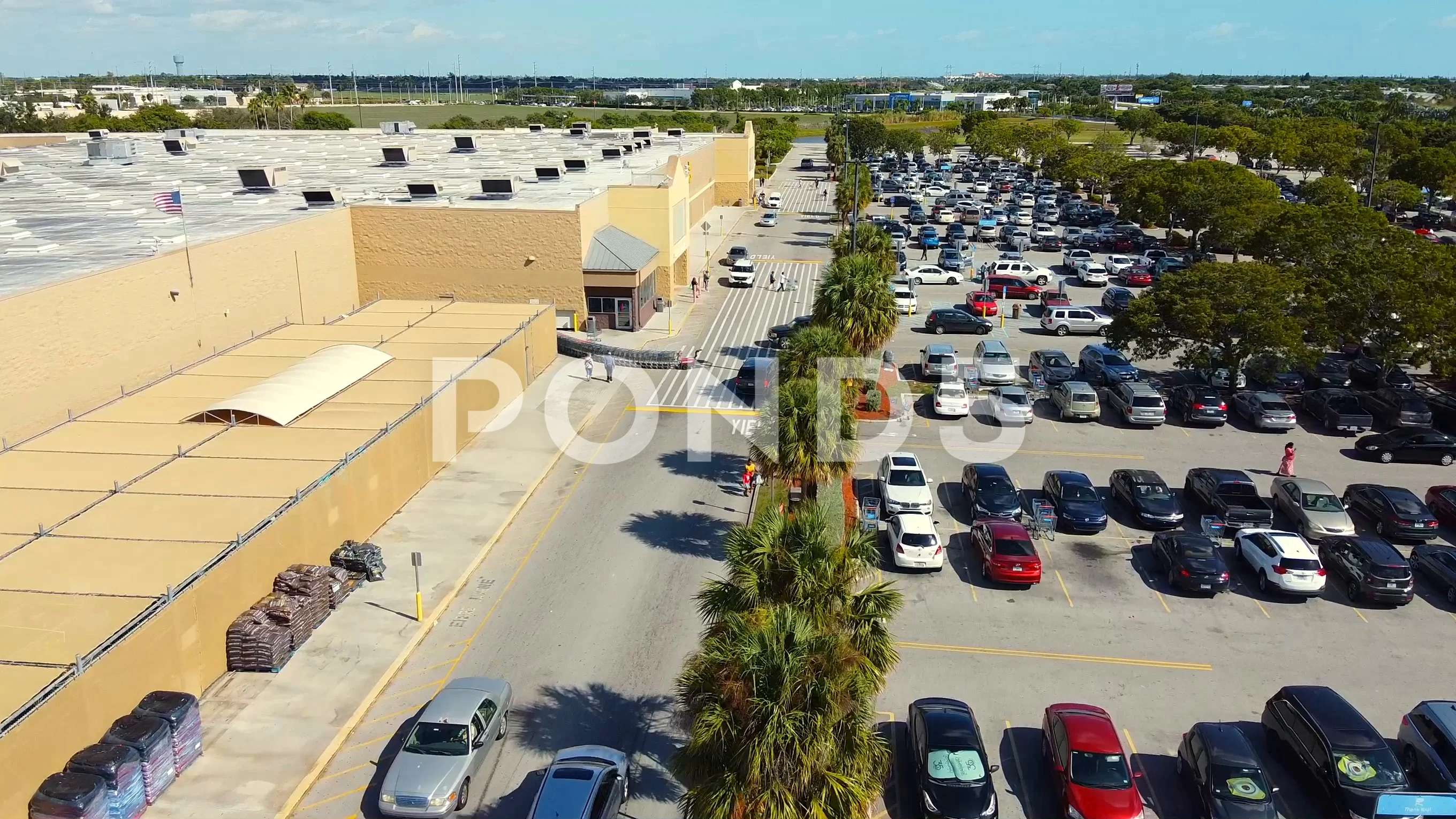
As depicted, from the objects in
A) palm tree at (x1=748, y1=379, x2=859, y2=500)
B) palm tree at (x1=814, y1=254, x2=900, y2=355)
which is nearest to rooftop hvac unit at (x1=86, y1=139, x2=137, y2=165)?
palm tree at (x1=814, y1=254, x2=900, y2=355)

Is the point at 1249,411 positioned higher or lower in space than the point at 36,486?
lower

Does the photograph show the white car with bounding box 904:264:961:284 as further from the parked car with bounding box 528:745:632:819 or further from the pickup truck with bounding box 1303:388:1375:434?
the parked car with bounding box 528:745:632:819

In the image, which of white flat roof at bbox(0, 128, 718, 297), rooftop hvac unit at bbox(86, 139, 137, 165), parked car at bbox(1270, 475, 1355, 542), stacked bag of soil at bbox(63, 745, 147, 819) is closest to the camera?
stacked bag of soil at bbox(63, 745, 147, 819)

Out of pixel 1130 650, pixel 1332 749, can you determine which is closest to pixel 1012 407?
pixel 1130 650

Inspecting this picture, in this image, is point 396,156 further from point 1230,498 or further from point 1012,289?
point 1230,498

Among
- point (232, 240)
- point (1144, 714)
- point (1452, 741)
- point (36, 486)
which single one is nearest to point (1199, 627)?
point (1144, 714)

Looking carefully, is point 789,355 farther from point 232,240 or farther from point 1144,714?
point 232,240
